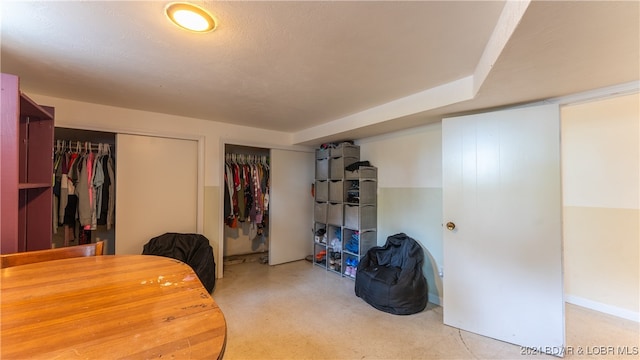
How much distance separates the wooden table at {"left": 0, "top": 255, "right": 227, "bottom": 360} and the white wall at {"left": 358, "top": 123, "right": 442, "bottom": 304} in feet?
7.77

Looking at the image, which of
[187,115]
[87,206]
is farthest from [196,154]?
[87,206]

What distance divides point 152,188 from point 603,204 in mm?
4700

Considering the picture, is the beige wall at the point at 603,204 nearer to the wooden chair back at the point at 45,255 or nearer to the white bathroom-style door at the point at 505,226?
the white bathroom-style door at the point at 505,226

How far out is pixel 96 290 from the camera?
0.90 metres

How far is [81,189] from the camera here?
271 cm

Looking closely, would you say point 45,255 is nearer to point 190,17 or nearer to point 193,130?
point 190,17

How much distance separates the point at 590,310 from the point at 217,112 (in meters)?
4.30

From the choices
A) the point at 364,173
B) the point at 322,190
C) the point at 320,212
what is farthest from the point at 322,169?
the point at 364,173

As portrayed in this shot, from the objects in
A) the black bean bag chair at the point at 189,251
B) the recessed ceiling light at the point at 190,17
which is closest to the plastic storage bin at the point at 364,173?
the black bean bag chair at the point at 189,251

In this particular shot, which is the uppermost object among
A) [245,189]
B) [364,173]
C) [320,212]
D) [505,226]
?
[364,173]

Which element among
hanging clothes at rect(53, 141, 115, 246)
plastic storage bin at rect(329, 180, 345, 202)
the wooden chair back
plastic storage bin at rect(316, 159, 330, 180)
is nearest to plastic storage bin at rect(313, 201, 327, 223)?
plastic storage bin at rect(329, 180, 345, 202)

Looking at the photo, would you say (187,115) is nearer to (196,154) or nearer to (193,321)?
(196,154)

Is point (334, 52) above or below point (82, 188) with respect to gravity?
above

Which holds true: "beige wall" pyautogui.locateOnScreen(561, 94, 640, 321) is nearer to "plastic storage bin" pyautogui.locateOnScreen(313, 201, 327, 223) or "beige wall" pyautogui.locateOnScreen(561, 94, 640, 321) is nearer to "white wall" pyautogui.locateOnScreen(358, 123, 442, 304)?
"white wall" pyautogui.locateOnScreen(358, 123, 442, 304)
